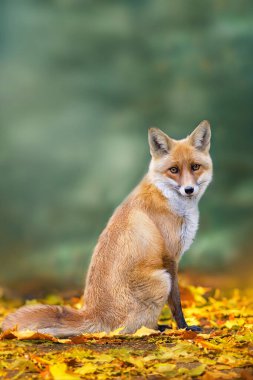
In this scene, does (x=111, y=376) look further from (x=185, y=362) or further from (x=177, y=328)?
(x=177, y=328)

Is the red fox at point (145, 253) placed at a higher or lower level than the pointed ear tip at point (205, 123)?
lower

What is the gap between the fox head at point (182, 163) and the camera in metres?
6.42

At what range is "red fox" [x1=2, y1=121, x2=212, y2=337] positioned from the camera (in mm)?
6270

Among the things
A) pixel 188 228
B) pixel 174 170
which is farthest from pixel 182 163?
pixel 188 228

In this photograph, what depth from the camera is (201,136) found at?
6793mm

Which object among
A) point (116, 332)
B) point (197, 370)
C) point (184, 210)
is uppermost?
point (184, 210)

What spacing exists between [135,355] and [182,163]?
2.07m

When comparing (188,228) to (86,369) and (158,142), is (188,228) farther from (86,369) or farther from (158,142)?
(86,369)

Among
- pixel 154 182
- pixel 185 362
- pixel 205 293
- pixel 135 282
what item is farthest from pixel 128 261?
pixel 205 293

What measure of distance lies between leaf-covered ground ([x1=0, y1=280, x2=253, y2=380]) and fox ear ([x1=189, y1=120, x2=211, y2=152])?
1984 millimetres

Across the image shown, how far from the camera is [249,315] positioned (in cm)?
786

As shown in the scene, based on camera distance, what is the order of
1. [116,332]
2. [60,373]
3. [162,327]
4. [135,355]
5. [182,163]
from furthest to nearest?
[162,327], [182,163], [116,332], [135,355], [60,373]

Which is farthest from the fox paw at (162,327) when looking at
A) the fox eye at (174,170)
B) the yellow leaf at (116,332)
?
the fox eye at (174,170)

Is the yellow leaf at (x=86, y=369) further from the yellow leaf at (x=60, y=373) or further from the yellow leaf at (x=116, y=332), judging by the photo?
the yellow leaf at (x=116, y=332)
